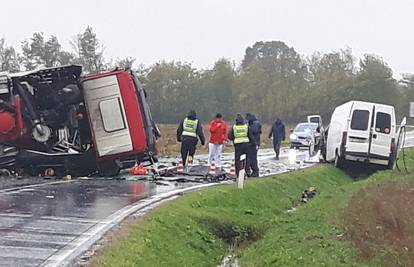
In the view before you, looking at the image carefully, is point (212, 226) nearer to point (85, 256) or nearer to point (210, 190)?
point (210, 190)

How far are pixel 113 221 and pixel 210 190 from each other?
4976 millimetres

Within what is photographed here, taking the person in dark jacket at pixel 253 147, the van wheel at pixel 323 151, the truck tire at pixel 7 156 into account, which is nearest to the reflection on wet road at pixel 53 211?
the truck tire at pixel 7 156

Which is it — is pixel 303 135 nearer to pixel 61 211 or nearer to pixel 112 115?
pixel 112 115

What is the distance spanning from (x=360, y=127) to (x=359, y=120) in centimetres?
22

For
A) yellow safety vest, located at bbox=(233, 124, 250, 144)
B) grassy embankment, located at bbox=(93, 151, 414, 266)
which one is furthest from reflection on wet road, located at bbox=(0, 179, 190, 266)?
yellow safety vest, located at bbox=(233, 124, 250, 144)

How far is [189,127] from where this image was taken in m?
20.0

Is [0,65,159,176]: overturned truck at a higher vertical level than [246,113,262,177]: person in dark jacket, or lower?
higher

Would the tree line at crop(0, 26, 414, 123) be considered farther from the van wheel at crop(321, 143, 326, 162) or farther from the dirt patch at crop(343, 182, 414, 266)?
the dirt patch at crop(343, 182, 414, 266)

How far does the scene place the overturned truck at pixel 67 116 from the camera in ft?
59.8

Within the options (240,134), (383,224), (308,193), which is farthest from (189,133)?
(383,224)

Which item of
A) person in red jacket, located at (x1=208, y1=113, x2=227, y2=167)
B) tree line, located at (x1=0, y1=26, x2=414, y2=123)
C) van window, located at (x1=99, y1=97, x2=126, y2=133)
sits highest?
van window, located at (x1=99, y1=97, x2=126, y2=133)

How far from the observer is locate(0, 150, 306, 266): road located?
8.93 m

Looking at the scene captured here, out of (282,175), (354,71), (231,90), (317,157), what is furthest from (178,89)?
(282,175)

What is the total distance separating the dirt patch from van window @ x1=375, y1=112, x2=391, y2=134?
4.41m
